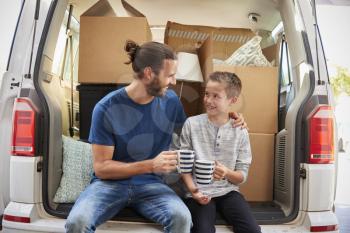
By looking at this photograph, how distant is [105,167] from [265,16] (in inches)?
78.5

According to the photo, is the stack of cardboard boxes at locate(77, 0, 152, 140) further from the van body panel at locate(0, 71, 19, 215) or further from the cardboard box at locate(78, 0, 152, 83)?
the van body panel at locate(0, 71, 19, 215)

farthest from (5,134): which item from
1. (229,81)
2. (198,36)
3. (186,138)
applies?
(198,36)

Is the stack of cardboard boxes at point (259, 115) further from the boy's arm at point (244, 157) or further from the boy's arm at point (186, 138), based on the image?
the boy's arm at point (186, 138)

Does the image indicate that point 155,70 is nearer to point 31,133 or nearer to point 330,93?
point 31,133

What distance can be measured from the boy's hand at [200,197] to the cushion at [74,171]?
2.08ft

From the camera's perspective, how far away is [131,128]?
70.9 inches

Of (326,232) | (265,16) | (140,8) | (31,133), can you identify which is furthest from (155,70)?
(265,16)

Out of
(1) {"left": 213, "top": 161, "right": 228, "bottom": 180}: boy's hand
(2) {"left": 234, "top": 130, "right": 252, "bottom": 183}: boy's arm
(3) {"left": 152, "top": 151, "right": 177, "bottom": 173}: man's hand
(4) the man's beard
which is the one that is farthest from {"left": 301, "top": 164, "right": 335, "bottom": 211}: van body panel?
(4) the man's beard

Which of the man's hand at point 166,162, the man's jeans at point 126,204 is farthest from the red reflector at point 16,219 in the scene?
the man's hand at point 166,162

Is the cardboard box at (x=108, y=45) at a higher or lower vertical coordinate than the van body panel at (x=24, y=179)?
higher

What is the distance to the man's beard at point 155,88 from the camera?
1817 millimetres

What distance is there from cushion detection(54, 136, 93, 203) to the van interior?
0.08 feet

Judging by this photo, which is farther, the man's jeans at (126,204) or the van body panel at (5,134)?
the van body panel at (5,134)

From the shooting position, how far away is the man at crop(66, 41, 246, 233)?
5.46 feet
